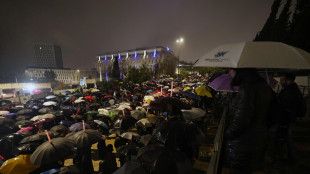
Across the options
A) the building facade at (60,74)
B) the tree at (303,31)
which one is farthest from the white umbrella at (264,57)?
the building facade at (60,74)

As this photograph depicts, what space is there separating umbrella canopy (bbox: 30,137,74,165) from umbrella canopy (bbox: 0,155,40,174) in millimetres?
281

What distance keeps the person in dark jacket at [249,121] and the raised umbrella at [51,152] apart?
4117 mm

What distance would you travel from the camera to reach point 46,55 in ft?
459

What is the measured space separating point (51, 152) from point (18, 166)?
2.51 ft

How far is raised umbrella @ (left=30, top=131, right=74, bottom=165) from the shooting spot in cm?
334

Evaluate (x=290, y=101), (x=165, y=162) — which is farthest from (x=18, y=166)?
(x=290, y=101)

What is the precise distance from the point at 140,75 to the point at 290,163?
3348 centimetres

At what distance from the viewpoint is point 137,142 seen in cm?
549

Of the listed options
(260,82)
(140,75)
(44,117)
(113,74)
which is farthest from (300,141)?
(113,74)

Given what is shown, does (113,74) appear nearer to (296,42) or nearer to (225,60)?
(296,42)

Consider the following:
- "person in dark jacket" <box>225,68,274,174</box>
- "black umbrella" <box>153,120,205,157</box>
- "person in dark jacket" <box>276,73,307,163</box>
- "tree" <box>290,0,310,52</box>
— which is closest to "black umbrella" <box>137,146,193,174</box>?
"black umbrella" <box>153,120,205,157</box>

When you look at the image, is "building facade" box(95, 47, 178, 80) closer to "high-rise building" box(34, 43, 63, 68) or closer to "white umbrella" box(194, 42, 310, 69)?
"high-rise building" box(34, 43, 63, 68)

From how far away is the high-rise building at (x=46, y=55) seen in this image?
136625 mm

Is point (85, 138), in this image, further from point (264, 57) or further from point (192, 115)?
point (264, 57)
